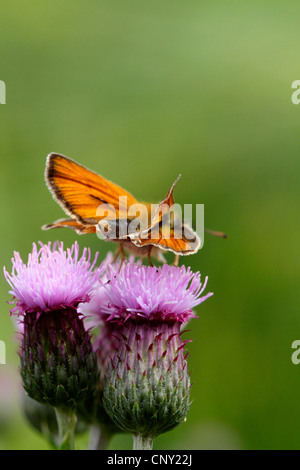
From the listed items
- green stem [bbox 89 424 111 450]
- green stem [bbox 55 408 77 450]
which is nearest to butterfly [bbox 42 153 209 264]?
green stem [bbox 55 408 77 450]

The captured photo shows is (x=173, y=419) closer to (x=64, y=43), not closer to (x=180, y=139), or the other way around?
(x=180, y=139)

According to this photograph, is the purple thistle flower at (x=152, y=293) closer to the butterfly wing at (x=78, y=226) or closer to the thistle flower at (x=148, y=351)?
the thistle flower at (x=148, y=351)

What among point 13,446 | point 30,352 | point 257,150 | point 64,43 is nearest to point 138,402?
point 30,352

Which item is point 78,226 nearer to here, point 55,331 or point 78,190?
point 78,190

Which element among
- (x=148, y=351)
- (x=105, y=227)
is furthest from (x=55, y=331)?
(x=105, y=227)

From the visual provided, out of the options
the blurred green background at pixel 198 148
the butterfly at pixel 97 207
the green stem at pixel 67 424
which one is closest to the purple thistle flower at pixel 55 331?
the green stem at pixel 67 424

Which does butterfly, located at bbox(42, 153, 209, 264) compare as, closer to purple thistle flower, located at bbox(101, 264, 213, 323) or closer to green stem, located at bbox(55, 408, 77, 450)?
purple thistle flower, located at bbox(101, 264, 213, 323)
